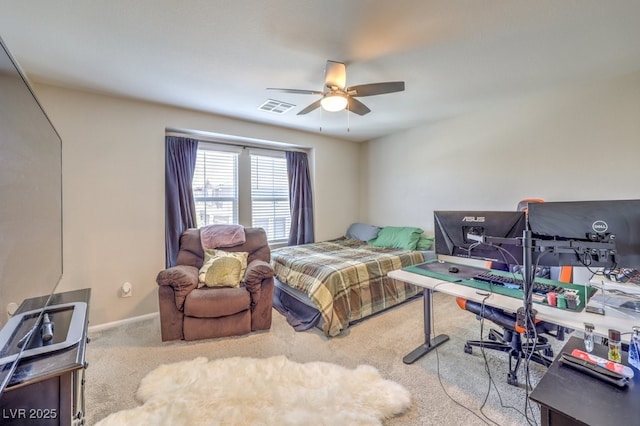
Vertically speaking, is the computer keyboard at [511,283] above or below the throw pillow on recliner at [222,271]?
above

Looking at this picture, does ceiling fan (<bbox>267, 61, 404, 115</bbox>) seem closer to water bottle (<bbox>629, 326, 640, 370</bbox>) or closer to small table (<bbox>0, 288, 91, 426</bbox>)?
water bottle (<bbox>629, 326, 640, 370</bbox>)

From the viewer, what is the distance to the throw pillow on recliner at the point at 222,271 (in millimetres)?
2668

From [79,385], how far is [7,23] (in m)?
2.21

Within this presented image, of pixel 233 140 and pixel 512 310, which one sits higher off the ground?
pixel 233 140

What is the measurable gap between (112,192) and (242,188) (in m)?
1.55

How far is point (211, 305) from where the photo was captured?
2.43 meters

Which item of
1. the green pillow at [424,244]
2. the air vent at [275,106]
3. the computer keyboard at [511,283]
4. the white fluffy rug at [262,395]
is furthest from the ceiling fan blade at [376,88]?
the green pillow at [424,244]

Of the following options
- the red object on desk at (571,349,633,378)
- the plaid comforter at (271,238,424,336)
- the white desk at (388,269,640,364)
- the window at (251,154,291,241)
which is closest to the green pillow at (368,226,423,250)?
the plaid comforter at (271,238,424,336)

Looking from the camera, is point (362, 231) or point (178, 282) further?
point (362, 231)

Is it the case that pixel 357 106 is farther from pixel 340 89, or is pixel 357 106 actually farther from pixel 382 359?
pixel 382 359

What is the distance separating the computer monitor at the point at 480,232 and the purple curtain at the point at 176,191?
9.68 ft

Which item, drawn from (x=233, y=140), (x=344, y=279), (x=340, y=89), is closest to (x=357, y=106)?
(x=340, y=89)

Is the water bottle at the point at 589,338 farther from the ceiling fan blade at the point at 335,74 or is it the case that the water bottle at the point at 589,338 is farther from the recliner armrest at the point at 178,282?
the recliner armrest at the point at 178,282

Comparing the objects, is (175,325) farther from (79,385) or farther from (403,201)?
(403,201)
